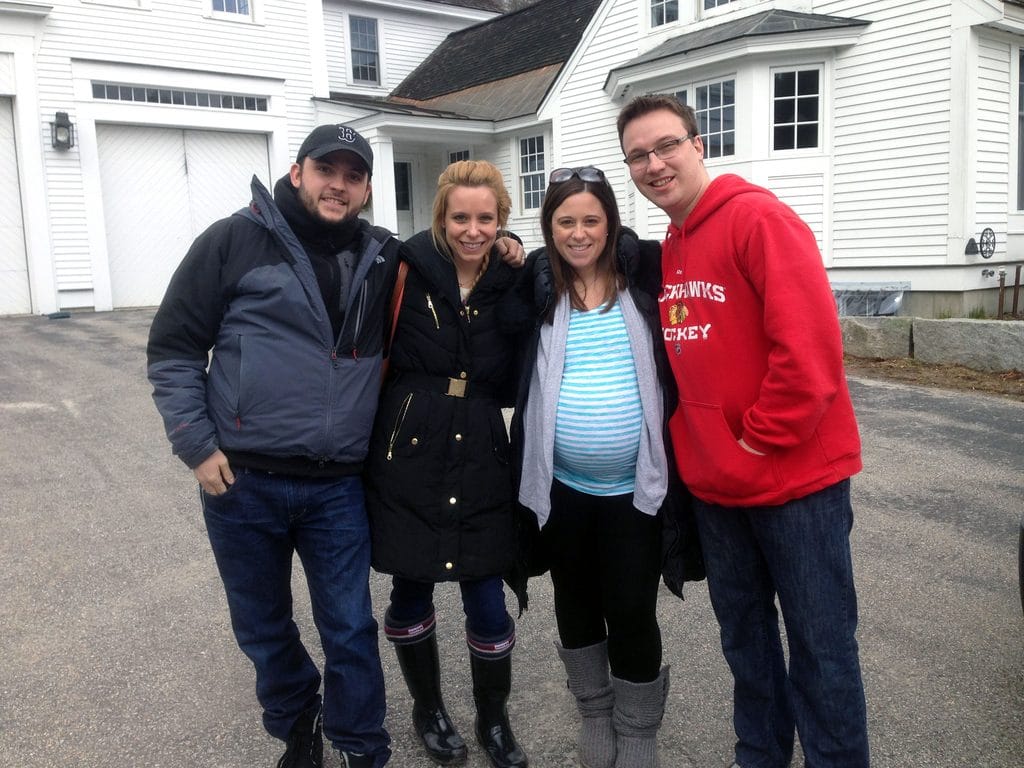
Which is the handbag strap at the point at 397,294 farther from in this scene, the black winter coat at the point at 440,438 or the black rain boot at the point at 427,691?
the black rain boot at the point at 427,691

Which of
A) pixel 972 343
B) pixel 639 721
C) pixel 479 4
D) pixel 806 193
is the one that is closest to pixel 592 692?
pixel 639 721

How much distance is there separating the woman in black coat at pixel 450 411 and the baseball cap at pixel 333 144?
0.26 metres

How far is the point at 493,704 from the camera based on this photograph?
2846mm

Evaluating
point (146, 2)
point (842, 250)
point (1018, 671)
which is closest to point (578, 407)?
point (1018, 671)

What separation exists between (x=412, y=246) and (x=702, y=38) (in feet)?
37.6

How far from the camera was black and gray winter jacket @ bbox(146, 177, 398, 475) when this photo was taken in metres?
2.45

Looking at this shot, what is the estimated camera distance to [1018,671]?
320 cm

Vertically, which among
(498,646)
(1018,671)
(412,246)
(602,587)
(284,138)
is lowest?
(1018,671)

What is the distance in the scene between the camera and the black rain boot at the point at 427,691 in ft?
9.33

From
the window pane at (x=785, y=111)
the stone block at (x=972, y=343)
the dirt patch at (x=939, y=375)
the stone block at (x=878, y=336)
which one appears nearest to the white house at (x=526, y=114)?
the window pane at (x=785, y=111)

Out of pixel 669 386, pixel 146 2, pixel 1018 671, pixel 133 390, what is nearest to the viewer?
pixel 669 386

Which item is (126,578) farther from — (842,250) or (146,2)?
(146,2)

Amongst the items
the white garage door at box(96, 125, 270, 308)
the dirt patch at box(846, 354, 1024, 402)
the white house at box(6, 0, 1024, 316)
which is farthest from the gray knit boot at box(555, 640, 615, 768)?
the white garage door at box(96, 125, 270, 308)

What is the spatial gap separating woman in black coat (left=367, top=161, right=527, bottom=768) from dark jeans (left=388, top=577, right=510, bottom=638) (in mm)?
54
